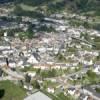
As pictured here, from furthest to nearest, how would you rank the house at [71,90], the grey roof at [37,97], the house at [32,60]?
the house at [32,60], the house at [71,90], the grey roof at [37,97]

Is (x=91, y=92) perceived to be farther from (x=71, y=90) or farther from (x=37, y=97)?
(x=37, y=97)

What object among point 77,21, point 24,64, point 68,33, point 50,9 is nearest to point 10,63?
point 24,64

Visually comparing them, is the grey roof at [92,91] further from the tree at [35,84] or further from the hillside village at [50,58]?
the tree at [35,84]

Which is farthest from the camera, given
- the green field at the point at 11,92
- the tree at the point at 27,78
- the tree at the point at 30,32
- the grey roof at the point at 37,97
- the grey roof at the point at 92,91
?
the tree at the point at 30,32

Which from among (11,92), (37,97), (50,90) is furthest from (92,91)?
(11,92)

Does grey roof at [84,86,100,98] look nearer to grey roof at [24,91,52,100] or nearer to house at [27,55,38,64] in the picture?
grey roof at [24,91,52,100]

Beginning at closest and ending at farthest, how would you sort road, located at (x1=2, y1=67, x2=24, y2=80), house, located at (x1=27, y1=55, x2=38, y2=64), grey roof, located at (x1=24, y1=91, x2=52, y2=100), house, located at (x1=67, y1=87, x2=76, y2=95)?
grey roof, located at (x1=24, y1=91, x2=52, y2=100) → house, located at (x1=67, y1=87, x2=76, y2=95) → road, located at (x1=2, y1=67, x2=24, y2=80) → house, located at (x1=27, y1=55, x2=38, y2=64)

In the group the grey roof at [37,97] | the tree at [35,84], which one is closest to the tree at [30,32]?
the tree at [35,84]

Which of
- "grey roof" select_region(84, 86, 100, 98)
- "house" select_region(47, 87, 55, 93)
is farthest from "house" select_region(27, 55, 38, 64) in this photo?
"grey roof" select_region(84, 86, 100, 98)

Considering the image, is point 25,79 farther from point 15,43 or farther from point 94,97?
point 15,43
